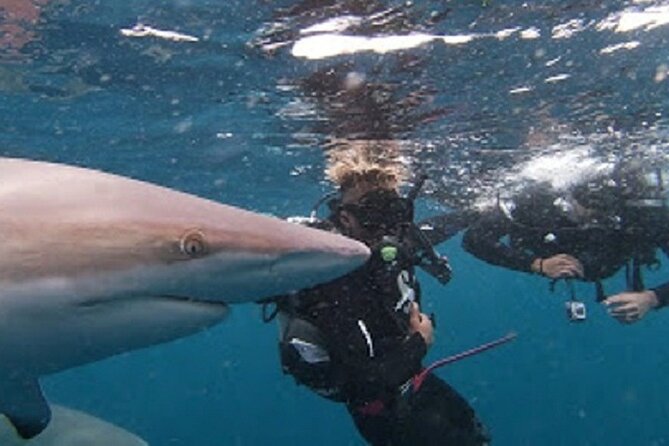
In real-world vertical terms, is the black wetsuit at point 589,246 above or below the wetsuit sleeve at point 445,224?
below

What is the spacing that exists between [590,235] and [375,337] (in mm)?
3769

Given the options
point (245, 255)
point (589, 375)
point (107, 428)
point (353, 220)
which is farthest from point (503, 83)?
point (589, 375)

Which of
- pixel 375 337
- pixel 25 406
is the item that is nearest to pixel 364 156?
pixel 375 337

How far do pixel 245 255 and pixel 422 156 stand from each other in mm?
12793

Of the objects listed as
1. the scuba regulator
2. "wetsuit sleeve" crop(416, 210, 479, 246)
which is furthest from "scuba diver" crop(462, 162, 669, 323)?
the scuba regulator

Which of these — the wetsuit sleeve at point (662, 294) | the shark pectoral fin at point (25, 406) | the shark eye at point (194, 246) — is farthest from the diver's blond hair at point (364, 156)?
the shark eye at point (194, 246)

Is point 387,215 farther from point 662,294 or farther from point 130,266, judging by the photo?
point 130,266

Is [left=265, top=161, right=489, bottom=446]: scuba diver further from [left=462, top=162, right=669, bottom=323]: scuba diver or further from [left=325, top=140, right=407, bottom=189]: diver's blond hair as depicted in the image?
[left=325, top=140, right=407, bottom=189]: diver's blond hair

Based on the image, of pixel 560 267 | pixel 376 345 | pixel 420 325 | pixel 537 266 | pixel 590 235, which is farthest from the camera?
pixel 590 235

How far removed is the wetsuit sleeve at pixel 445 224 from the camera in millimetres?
8852

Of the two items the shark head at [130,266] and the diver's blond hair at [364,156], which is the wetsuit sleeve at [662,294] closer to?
the diver's blond hair at [364,156]

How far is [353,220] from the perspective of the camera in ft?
20.5

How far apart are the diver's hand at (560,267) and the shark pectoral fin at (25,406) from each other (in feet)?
18.4

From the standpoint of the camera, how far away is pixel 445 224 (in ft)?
30.3
